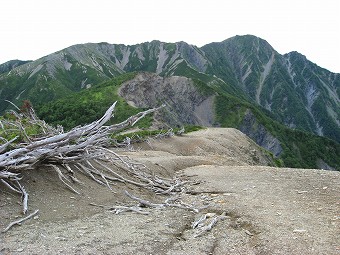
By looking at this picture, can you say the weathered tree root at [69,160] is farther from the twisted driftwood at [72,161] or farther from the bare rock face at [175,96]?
the bare rock face at [175,96]

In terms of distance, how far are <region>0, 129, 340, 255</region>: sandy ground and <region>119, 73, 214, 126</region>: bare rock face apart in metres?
73.6

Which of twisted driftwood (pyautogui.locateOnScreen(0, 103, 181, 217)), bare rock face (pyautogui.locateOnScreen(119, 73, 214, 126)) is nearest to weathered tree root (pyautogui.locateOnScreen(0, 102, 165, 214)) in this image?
twisted driftwood (pyautogui.locateOnScreen(0, 103, 181, 217))

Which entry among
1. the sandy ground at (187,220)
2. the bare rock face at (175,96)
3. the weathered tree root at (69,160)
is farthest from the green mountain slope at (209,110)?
the sandy ground at (187,220)

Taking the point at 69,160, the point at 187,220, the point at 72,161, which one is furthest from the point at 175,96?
the point at 187,220

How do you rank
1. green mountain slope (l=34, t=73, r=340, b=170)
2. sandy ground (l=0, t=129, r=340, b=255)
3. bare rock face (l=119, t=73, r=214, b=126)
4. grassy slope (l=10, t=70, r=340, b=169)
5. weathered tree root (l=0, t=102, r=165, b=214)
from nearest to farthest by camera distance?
sandy ground (l=0, t=129, r=340, b=255)
weathered tree root (l=0, t=102, r=165, b=214)
grassy slope (l=10, t=70, r=340, b=169)
green mountain slope (l=34, t=73, r=340, b=170)
bare rock face (l=119, t=73, r=214, b=126)

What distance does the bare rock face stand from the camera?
86.1 m

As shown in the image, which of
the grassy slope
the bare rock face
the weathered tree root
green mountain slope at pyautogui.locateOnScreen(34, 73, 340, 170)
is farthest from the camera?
the bare rock face

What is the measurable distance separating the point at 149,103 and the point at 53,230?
8102 cm

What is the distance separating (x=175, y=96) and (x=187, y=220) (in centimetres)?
9662

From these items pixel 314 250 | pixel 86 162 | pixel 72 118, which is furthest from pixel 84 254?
pixel 72 118

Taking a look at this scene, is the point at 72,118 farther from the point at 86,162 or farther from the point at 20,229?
the point at 20,229

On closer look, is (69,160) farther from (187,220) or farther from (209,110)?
(209,110)

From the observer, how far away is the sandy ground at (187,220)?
595 cm

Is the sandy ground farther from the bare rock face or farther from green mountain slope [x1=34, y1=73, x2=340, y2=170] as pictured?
the bare rock face
